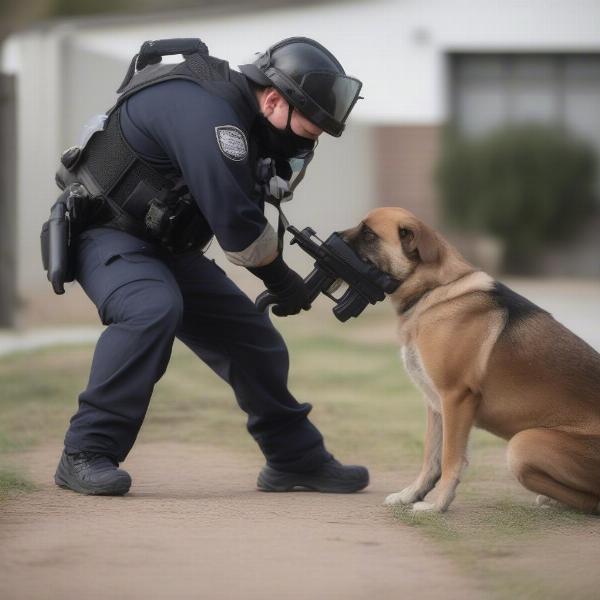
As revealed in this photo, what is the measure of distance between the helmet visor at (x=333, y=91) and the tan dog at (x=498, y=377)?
0.51m

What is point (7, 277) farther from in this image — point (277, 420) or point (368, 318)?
point (277, 420)

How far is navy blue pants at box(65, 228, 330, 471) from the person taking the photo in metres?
5.21

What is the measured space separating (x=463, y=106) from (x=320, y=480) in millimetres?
16330

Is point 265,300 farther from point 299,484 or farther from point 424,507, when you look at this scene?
point 424,507

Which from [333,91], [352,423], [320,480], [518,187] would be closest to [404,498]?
[320,480]

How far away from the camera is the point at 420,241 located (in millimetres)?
5441

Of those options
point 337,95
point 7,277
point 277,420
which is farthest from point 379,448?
point 7,277

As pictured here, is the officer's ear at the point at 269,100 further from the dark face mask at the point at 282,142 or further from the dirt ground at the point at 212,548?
the dirt ground at the point at 212,548

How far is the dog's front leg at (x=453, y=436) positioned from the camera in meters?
5.20

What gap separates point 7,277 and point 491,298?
7.65m

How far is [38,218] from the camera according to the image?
1408 centimetres

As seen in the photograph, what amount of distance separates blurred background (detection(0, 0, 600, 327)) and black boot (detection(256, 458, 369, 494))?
12460mm

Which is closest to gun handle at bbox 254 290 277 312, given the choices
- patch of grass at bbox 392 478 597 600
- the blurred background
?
patch of grass at bbox 392 478 597 600

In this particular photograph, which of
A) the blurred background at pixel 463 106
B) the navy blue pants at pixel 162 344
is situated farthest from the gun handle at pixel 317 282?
the blurred background at pixel 463 106
